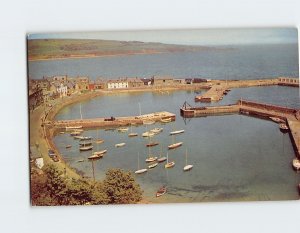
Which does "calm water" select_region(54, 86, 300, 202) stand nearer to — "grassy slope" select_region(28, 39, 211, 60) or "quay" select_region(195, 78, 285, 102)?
"quay" select_region(195, 78, 285, 102)

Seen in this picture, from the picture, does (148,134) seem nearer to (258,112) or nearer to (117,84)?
(117,84)

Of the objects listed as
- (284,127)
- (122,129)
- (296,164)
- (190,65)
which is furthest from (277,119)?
(122,129)

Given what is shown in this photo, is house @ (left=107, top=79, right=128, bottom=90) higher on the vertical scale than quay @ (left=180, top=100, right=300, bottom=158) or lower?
higher

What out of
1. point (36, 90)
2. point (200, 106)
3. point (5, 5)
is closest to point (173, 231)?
point (200, 106)

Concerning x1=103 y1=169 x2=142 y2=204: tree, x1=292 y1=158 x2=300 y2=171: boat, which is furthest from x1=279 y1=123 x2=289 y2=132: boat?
x1=103 y1=169 x2=142 y2=204: tree

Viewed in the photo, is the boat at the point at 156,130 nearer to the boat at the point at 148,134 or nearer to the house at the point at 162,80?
the boat at the point at 148,134

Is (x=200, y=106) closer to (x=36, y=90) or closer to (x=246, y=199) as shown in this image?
(x=246, y=199)
